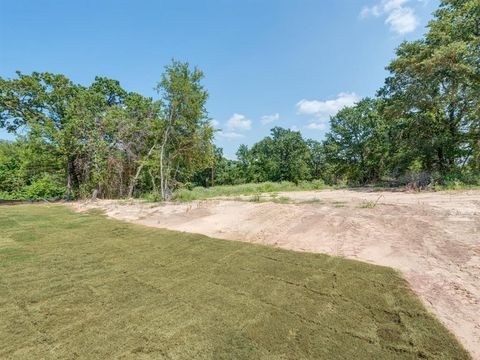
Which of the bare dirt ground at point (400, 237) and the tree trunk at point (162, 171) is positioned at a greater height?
the tree trunk at point (162, 171)

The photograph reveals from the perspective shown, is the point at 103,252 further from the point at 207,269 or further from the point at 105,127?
the point at 105,127

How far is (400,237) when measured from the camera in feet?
10.0

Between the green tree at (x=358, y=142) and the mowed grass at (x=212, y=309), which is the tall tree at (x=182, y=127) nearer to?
the mowed grass at (x=212, y=309)

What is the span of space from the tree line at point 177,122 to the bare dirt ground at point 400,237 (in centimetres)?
557

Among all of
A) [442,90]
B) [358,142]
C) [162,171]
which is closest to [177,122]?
[162,171]

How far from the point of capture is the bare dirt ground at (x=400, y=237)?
187cm

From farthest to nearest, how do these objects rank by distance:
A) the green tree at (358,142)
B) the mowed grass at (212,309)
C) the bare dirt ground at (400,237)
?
the green tree at (358,142), the bare dirt ground at (400,237), the mowed grass at (212,309)

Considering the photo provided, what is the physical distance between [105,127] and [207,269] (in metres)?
12.4

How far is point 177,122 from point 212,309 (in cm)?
864

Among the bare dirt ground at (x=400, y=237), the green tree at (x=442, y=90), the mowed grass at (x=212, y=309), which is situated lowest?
the mowed grass at (x=212, y=309)

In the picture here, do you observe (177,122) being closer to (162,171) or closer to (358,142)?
(162,171)

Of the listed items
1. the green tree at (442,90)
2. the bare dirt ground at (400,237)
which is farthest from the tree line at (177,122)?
the bare dirt ground at (400,237)

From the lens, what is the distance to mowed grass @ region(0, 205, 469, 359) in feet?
4.70

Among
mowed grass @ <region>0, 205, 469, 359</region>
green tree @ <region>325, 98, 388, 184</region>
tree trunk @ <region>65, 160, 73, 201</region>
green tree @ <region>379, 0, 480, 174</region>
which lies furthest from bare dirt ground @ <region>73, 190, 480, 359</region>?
green tree @ <region>325, 98, 388, 184</region>
